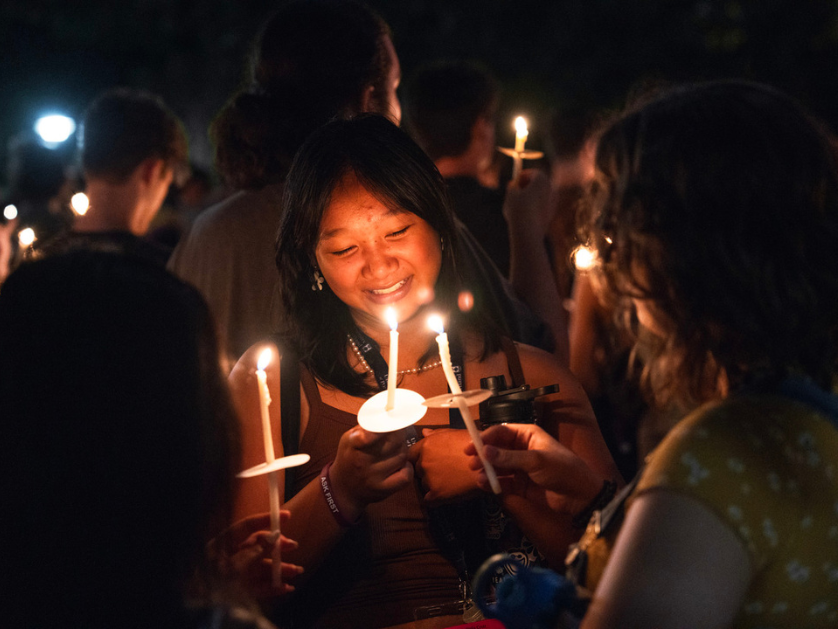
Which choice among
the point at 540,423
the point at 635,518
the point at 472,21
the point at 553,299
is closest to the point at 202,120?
the point at 472,21

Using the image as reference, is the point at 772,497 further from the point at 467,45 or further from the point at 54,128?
the point at 467,45

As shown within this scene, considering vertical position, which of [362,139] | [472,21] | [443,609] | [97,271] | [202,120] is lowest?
[443,609]

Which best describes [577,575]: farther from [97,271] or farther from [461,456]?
[97,271]

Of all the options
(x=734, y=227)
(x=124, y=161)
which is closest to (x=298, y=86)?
(x=124, y=161)

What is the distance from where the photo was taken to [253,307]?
3.14 m

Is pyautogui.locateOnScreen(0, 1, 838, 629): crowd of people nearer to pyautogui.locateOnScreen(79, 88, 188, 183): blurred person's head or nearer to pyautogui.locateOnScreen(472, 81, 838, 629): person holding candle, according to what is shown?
pyautogui.locateOnScreen(472, 81, 838, 629): person holding candle

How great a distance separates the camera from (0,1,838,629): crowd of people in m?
1.32

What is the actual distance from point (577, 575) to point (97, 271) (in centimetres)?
107

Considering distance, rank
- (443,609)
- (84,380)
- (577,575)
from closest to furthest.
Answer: (84,380)
(577,575)
(443,609)

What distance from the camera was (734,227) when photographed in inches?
58.5

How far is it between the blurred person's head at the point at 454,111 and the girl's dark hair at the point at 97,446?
11.1 feet

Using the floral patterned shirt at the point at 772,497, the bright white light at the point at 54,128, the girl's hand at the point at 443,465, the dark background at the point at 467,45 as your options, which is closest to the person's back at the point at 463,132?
the girl's hand at the point at 443,465

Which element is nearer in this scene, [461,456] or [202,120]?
[461,456]

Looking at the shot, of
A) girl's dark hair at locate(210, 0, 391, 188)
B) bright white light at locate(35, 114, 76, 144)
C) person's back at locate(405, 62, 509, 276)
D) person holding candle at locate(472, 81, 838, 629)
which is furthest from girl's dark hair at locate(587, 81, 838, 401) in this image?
bright white light at locate(35, 114, 76, 144)
